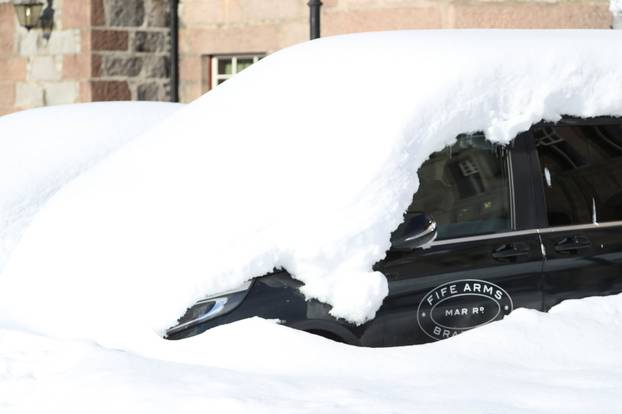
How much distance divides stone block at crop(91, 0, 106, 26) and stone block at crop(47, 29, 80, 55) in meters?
0.25

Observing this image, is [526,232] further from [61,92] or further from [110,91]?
[61,92]

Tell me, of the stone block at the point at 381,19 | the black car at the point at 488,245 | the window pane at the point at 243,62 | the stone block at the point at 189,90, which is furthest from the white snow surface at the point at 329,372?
the stone block at the point at 189,90

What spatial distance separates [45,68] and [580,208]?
32.6 ft

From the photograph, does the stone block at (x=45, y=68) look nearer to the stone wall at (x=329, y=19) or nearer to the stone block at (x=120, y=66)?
the stone block at (x=120, y=66)

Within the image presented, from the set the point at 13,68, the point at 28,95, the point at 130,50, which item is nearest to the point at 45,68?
the point at 28,95

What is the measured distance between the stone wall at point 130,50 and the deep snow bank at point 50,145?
5846 mm

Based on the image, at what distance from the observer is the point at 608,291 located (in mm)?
5387

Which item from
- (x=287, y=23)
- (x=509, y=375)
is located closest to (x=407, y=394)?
(x=509, y=375)

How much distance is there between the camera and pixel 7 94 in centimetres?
1473

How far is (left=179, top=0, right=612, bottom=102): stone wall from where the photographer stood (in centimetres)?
1193

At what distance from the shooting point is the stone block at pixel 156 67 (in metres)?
14.2

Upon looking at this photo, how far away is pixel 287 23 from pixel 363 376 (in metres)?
9.14

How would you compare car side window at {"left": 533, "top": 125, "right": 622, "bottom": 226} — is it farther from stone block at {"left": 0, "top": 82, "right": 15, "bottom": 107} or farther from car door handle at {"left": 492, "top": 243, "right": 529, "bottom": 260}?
stone block at {"left": 0, "top": 82, "right": 15, "bottom": 107}

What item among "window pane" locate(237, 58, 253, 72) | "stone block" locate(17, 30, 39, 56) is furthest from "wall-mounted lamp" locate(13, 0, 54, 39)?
"window pane" locate(237, 58, 253, 72)
